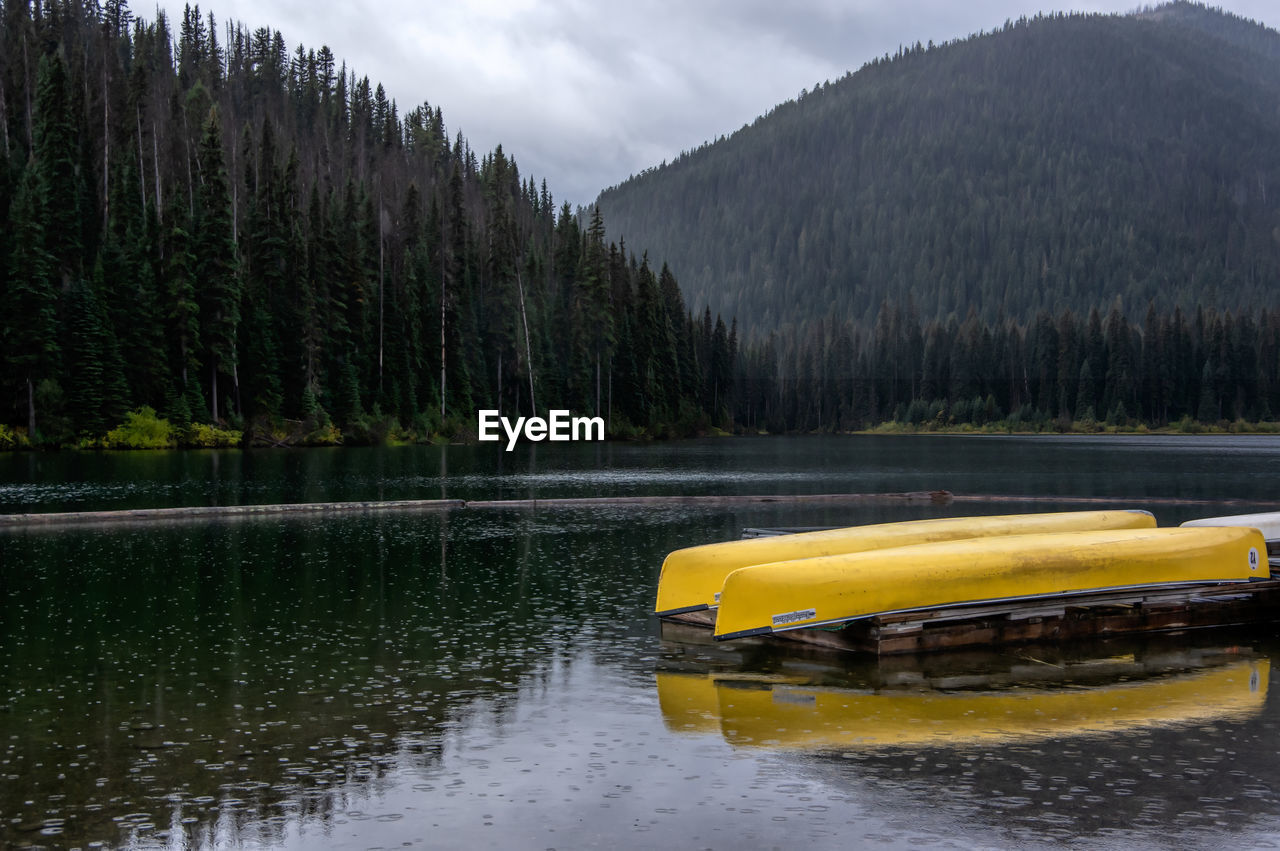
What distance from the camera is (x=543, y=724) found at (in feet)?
35.7

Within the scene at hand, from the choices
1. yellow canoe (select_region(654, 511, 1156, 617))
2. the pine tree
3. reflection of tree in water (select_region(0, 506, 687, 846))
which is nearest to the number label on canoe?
yellow canoe (select_region(654, 511, 1156, 617))

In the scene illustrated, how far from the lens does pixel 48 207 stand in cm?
7719

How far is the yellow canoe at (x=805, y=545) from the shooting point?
15.4 m

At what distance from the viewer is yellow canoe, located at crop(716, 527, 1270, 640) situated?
13.5m

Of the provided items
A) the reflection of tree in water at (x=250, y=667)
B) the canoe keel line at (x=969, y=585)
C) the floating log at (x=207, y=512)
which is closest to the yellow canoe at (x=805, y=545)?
the canoe keel line at (x=969, y=585)

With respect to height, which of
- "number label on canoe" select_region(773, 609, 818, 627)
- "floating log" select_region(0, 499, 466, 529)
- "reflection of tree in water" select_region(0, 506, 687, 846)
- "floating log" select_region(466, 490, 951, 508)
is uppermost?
"floating log" select_region(0, 499, 466, 529)

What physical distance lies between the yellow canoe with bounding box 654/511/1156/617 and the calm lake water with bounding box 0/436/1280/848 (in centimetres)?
55

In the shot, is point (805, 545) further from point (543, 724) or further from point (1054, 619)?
point (543, 724)

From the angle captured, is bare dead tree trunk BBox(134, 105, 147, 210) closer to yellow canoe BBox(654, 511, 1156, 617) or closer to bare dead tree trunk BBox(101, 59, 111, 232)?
bare dead tree trunk BBox(101, 59, 111, 232)

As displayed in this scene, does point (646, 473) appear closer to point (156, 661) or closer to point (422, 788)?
point (156, 661)

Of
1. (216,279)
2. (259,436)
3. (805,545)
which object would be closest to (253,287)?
(216,279)

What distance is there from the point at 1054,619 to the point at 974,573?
1.49 metres

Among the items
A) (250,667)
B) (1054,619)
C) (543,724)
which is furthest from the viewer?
(1054,619)

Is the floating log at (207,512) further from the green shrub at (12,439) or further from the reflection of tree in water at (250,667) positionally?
the green shrub at (12,439)
